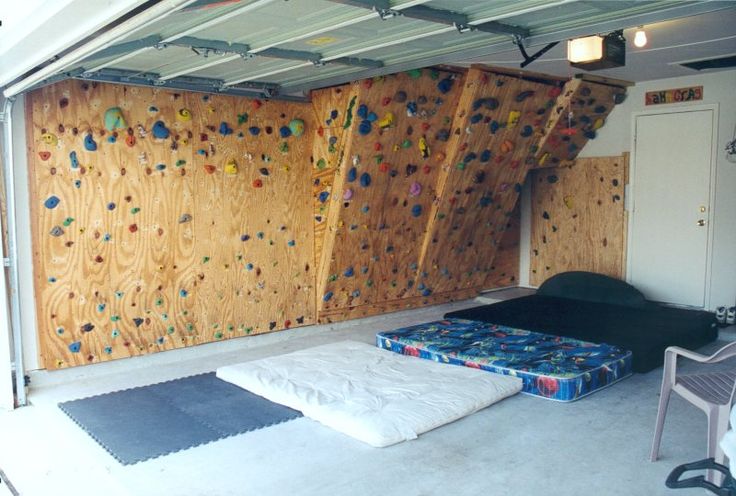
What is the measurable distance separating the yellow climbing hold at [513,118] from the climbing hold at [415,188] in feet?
A: 3.64

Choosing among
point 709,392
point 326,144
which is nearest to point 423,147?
point 326,144

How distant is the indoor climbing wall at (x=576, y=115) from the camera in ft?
22.0

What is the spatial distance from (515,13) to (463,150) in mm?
3223

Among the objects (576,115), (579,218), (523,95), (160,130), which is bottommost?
(579,218)

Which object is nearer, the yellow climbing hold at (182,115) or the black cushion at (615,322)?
the black cushion at (615,322)

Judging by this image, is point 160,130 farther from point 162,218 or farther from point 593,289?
point 593,289

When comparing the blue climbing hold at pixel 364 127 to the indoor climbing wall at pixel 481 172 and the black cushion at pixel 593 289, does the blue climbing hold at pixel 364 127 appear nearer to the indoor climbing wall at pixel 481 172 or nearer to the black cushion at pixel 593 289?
the indoor climbing wall at pixel 481 172

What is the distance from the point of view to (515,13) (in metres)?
3.24

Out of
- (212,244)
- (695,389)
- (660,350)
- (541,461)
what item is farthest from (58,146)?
(660,350)

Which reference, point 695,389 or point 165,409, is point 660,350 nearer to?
point 695,389

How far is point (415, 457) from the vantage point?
3.47 meters

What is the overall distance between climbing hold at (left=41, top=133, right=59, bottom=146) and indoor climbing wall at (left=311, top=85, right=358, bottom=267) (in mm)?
2309

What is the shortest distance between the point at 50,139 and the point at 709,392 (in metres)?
4.53

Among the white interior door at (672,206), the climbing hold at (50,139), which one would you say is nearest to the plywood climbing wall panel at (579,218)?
the white interior door at (672,206)
